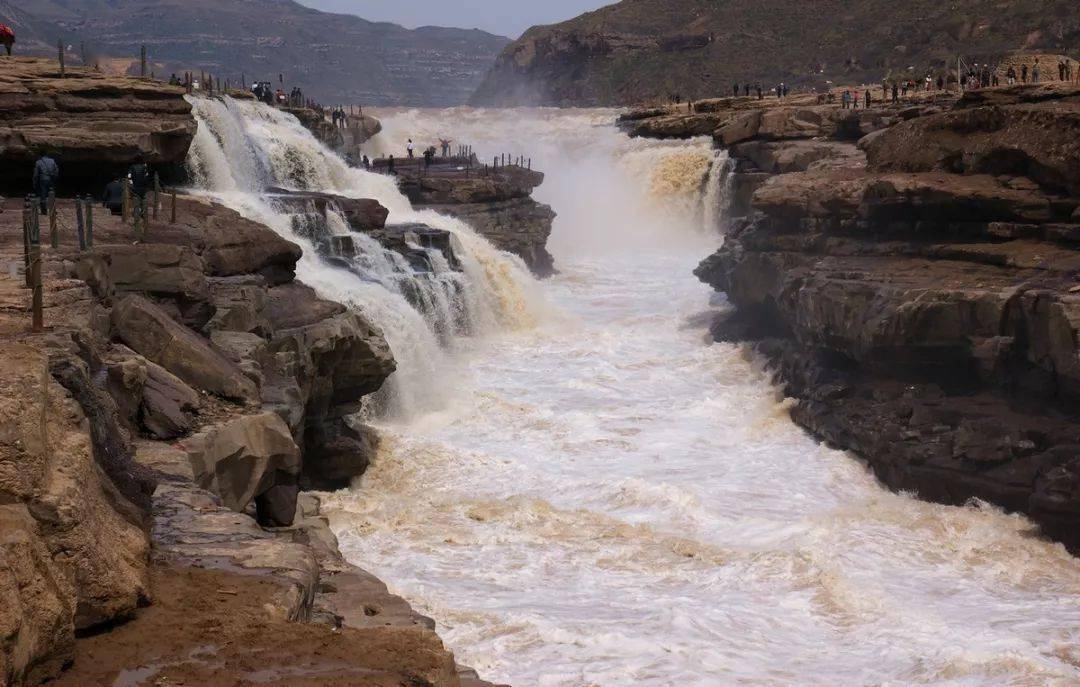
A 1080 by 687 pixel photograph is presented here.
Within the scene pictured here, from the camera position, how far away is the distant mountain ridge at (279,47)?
140 meters

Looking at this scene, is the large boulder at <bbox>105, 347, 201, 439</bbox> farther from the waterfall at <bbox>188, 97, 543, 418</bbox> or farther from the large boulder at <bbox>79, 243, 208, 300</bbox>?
the waterfall at <bbox>188, 97, 543, 418</bbox>

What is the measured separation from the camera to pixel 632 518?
15.8 metres

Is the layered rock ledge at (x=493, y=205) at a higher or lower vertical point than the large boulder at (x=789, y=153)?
lower

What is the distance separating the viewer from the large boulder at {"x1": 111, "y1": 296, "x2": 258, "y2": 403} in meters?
12.0

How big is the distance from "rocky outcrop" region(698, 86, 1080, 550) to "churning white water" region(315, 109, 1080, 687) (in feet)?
2.05

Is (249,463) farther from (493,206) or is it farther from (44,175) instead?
(493,206)

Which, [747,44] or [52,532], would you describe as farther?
[747,44]

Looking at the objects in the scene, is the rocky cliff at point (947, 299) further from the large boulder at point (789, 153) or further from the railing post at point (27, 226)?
the railing post at point (27, 226)

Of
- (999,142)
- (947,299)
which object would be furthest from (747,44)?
(947,299)

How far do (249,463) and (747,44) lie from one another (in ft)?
277

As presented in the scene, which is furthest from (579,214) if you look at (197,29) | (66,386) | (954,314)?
(197,29)

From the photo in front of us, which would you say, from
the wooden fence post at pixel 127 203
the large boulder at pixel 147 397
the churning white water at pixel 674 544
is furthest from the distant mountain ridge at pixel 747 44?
the large boulder at pixel 147 397

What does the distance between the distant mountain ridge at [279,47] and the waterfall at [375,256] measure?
9915 centimetres

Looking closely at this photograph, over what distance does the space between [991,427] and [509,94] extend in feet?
297
